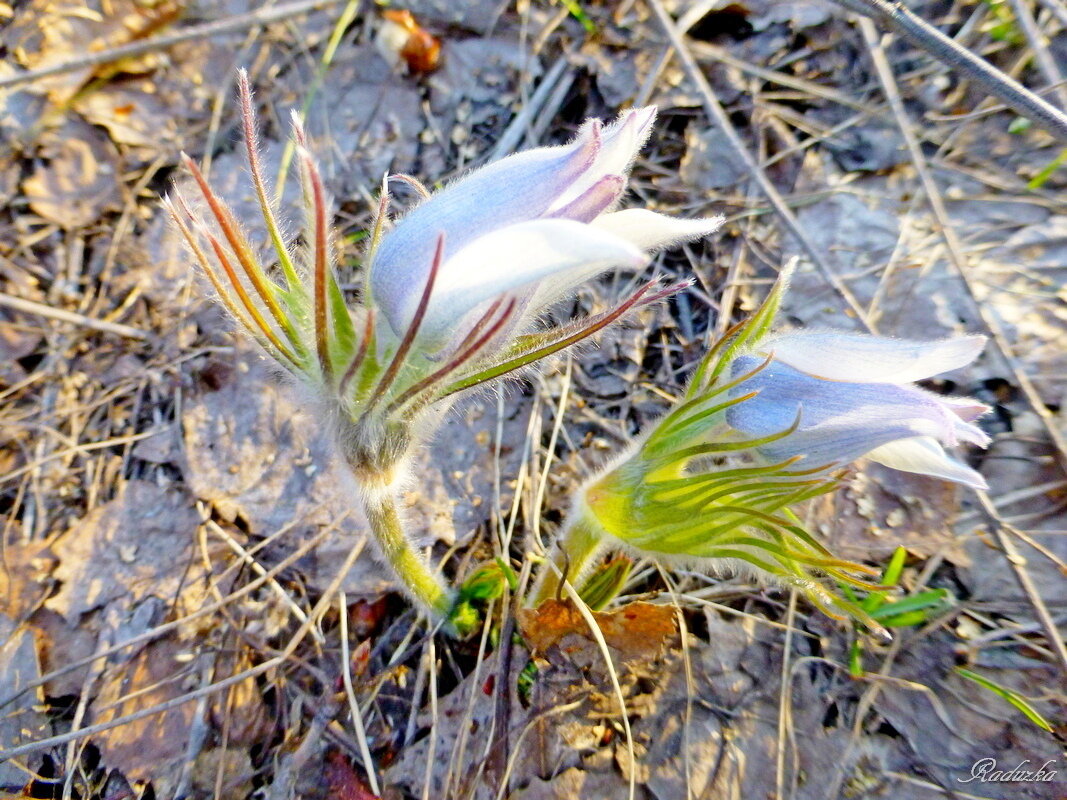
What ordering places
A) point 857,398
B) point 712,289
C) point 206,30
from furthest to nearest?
point 206,30
point 712,289
point 857,398

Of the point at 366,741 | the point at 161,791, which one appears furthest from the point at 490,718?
the point at 161,791

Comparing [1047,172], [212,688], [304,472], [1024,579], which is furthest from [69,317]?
[1047,172]

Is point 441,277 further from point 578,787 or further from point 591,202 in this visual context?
point 578,787

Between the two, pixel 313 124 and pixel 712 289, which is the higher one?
pixel 313 124

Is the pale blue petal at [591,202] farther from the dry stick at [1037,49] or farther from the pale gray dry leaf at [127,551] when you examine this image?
the dry stick at [1037,49]

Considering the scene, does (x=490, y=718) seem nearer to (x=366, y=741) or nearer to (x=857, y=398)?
(x=366, y=741)

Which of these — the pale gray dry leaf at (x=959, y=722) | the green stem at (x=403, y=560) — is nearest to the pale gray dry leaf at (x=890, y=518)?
the pale gray dry leaf at (x=959, y=722)
